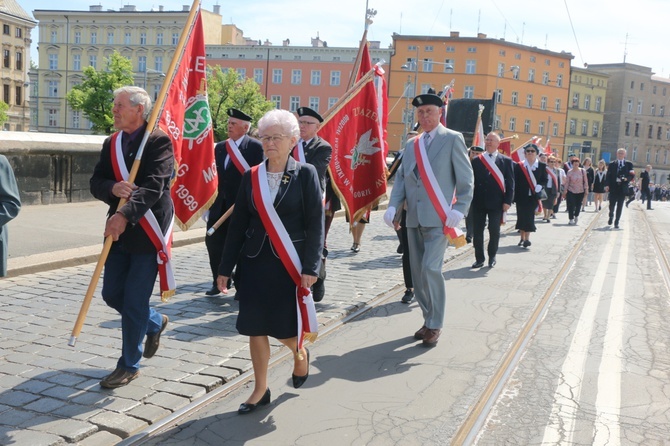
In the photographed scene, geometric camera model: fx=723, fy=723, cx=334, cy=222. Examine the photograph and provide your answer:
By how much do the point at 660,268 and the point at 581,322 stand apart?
5.29m

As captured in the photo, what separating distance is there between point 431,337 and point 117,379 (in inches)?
105

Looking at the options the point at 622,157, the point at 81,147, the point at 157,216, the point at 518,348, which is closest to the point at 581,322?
the point at 518,348

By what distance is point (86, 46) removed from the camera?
93250 mm

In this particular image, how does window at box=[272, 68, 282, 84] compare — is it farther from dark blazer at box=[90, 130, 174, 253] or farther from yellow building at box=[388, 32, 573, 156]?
dark blazer at box=[90, 130, 174, 253]

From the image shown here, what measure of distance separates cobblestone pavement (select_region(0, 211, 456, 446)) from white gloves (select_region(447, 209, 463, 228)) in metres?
1.53

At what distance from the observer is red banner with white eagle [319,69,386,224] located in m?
8.60

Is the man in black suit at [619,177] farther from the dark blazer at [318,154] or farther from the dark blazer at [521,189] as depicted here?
the dark blazer at [318,154]

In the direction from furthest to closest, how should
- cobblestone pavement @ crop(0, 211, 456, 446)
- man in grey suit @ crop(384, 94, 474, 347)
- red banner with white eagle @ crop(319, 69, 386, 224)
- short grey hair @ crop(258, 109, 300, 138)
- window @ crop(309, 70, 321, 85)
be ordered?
window @ crop(309, 70, 321, 85) < red banner with white eagle @ crop(319, 69, 386, 224) < man in grey suit @ crop(384, 94, 474, 347) < short grey hair @ crop(258, 109, 300, 138) < cobblestone pavement @ crop(0, 211, 456, 446)

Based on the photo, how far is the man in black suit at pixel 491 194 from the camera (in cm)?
1056

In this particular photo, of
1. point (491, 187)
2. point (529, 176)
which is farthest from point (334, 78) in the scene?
point (491, 187)

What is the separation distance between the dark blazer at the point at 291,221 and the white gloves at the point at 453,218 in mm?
1915

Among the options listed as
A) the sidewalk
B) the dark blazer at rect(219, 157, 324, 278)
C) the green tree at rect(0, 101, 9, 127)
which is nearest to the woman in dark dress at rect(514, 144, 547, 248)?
the sidewalk

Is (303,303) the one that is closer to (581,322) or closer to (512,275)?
(581,322)

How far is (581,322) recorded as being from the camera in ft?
23.5
